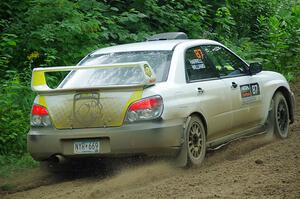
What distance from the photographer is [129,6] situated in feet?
48.1

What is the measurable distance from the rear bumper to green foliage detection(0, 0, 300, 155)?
6.12ft

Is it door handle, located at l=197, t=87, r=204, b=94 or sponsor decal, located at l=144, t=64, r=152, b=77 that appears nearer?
sponsor decal, located at l=144, t=64, r=152, b=77

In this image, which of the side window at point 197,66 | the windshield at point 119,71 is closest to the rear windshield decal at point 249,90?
the side window at point 197,66

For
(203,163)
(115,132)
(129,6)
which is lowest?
(203,163)

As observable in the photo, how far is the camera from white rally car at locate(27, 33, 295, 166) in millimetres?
7332

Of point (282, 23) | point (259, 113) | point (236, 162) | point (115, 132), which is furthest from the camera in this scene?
point (282, 23)

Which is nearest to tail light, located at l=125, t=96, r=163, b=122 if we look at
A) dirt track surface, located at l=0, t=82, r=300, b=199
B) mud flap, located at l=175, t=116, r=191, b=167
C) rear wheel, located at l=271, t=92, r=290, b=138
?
mud flap, located at l=175, t=116, r=191, b=167

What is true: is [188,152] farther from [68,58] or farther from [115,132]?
[68,58]

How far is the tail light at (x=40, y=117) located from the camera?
25.0 ft

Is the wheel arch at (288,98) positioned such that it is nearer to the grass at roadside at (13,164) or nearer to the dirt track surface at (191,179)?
the dirt track surface at (191,179)

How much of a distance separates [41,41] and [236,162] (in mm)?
5522

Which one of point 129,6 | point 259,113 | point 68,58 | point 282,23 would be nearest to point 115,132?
point 259,113

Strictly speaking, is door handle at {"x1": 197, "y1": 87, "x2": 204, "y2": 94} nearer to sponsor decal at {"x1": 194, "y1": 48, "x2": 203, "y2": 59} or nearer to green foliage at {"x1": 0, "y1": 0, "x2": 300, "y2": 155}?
sponsor decal at {"x1": 194, "y1": 48, "x2": 203, "y2": 59}

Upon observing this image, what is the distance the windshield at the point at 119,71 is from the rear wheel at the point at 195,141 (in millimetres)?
648
